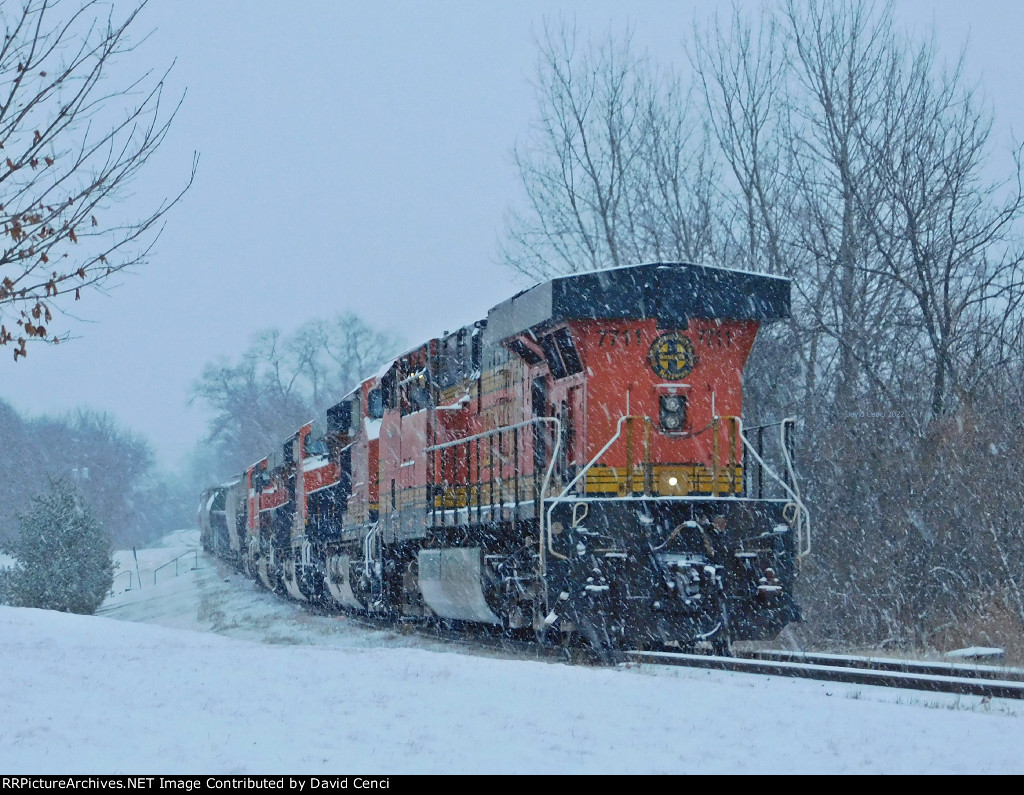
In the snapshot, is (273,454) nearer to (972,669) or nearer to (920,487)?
(920,487)

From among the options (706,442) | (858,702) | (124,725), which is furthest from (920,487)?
(124,725)

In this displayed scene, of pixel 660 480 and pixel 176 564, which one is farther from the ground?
pixel 660 480

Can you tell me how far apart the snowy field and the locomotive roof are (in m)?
3.35

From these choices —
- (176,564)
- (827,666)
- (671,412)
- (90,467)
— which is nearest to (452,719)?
(827,666)

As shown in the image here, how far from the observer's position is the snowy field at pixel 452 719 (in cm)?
550

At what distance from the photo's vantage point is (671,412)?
11547 mm

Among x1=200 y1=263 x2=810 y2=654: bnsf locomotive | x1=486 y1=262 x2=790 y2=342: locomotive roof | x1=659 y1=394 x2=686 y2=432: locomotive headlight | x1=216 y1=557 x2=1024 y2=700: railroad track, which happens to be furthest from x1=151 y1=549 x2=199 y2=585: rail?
x1=486 y1=262 x2=790 y2=342: locomotive roof

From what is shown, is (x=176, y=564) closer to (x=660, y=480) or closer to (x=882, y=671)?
(x=660, y=480)

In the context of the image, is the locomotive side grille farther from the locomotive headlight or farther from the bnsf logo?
the bnsf logo

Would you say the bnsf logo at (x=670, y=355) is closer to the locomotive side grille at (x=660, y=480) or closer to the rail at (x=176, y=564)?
the locomotive side grille at (x=660, y=480)

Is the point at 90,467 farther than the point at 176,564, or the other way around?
the point at 90,467

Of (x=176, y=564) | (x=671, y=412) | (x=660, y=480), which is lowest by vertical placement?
(x=176, y=564)
